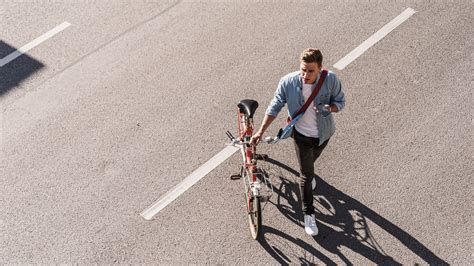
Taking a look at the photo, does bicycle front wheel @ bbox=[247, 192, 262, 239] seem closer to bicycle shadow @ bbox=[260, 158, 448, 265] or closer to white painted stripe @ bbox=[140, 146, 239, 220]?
bicycle shadow @ bbox=[260, 158, 448, 265]

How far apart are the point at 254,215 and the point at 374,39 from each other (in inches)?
143

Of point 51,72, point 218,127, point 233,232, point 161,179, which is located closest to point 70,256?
point 161,179

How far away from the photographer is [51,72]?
25.4 feet

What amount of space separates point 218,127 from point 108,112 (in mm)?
1437

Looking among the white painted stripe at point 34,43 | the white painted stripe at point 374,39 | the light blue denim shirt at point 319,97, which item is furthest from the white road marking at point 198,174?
the white painted stripe at point 34,43

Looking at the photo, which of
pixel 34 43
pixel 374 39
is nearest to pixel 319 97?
pixel 374 39

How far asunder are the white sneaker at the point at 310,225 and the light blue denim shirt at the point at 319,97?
0.95m

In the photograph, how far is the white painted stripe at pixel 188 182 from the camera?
20.0ft

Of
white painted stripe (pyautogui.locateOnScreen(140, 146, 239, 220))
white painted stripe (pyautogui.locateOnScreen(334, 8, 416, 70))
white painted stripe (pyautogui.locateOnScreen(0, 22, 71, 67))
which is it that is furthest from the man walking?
white painted stripe (pyautogui.locateOnScreen(0, 22, 71, 67))

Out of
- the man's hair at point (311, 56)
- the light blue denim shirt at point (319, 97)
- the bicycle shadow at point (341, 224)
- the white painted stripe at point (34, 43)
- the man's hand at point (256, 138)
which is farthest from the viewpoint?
the white painted stripe at point (34, 43)

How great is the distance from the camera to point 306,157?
5457mm

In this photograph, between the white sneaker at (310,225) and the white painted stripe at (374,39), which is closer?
the white sneaker at (310,225)

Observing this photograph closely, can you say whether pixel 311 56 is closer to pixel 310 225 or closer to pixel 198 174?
pixel 310 225

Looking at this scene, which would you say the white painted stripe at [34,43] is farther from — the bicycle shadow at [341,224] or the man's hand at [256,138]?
the man's hand at [256,138]
